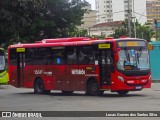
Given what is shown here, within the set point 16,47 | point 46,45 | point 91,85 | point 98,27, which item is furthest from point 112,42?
point 98,27

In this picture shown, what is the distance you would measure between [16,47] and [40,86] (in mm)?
3000

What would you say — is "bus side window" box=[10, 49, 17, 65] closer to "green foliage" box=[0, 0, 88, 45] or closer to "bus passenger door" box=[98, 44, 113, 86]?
"bus passenger door" box=[98, 44, 113, 86]

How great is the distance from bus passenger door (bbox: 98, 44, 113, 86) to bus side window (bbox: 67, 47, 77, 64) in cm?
179

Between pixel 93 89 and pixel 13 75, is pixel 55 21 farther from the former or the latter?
pixel 93 89

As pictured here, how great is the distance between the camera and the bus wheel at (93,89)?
2341 cm

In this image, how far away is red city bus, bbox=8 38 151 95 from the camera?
22.6m

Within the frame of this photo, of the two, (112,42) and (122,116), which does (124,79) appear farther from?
(122,116)

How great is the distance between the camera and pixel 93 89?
23.6 meters

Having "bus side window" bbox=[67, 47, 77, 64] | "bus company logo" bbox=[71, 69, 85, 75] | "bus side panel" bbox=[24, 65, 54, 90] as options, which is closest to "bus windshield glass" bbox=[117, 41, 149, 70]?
"bus company logo" bbox=[71, 69, 85, 75]

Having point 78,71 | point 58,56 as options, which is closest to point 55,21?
point 58,56

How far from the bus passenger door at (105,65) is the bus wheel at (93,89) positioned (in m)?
0.44

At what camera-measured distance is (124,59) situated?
22.7m

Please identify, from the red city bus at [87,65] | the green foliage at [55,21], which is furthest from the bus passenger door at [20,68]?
the green foliage at [55,21]

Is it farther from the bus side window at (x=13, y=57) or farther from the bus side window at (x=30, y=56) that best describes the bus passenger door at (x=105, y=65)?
the bus side window at (x=13, y=57)
